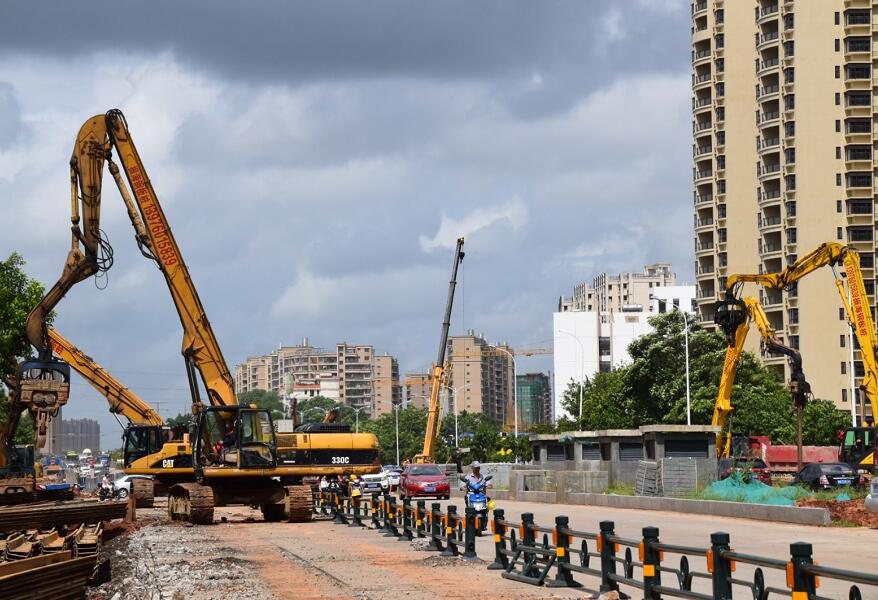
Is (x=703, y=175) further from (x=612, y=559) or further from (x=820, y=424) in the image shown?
(x=612, y=559)

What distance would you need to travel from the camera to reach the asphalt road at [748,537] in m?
20.9

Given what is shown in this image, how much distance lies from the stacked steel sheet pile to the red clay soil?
17.1 m

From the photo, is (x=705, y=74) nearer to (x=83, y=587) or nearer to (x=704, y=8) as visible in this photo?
(x=704, y=8)

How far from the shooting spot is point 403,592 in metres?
18.7

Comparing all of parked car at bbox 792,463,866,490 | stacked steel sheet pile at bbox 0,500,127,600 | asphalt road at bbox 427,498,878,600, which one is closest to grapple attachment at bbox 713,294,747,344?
parked car at bbox 792,463,866,490

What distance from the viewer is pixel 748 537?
1125 inches

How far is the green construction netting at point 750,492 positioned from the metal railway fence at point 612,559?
1082cm

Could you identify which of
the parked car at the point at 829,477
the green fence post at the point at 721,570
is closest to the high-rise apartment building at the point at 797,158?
the parked car at the point at 829,477

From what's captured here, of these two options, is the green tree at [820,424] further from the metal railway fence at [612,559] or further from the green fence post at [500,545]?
the green fence post at [500,545]

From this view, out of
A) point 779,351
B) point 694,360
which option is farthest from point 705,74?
point 779,351

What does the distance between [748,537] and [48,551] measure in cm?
1537

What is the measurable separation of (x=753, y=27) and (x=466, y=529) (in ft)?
321

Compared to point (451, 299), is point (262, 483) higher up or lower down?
lower down

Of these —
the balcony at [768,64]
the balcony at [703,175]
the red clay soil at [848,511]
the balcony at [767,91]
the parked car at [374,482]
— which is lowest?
the red clay soil at [848,511]
